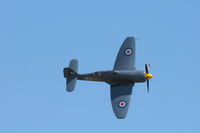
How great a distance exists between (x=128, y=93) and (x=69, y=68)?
6623mm

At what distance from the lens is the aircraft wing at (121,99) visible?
2508 inches

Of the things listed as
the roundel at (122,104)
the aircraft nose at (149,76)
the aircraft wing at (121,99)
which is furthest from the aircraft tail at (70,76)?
the aircraft nose at (149,76)

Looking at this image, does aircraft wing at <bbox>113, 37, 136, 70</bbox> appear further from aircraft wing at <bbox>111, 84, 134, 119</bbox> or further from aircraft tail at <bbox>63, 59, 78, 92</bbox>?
aircraft tail at <bbox>63, 59, 78, 92</bbox>

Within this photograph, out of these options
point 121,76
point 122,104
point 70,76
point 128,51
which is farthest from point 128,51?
point 70,76

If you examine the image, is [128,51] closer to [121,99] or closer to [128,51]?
[128,51]

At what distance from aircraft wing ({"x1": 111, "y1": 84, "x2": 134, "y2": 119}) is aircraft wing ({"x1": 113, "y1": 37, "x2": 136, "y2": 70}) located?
2.06m

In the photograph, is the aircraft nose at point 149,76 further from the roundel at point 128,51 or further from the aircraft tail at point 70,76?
the aircraft tail at point 70,76

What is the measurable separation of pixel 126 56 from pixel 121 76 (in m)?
2.74

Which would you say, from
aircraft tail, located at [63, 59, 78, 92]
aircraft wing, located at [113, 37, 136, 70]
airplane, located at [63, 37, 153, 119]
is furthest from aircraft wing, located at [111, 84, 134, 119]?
aircraft tail, located at [63, 59, 78, 92]

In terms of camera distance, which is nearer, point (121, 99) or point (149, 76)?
point (121, 99)

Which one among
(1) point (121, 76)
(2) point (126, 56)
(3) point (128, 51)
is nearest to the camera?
(1) point (121, 76)

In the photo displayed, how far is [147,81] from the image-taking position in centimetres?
6581

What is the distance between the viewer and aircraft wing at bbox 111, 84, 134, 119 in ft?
209

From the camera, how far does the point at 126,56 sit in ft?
220
